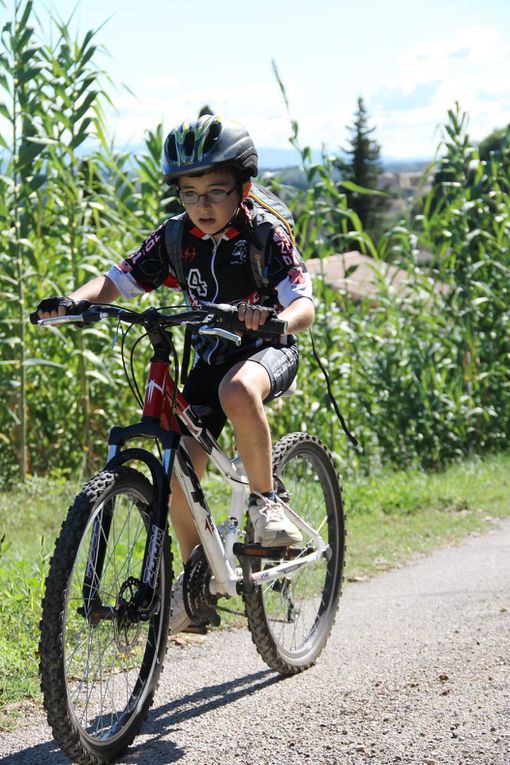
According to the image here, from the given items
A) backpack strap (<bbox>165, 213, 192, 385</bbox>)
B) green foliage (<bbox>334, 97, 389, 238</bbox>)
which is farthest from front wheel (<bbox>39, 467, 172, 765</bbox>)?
green foliage (<bbox>334, 97, 389, 238</bbox>)

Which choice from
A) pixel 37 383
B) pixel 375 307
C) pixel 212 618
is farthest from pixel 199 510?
pixel 375 307

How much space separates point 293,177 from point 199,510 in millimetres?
5442

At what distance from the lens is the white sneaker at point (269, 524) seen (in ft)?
14.5

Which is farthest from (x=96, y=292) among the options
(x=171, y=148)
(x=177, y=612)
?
(x=177, y=612)

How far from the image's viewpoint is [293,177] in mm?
9297

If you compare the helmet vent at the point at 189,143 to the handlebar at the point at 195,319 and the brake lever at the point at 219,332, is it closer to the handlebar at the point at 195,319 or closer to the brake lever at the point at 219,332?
the handlebar at the point at 195,319

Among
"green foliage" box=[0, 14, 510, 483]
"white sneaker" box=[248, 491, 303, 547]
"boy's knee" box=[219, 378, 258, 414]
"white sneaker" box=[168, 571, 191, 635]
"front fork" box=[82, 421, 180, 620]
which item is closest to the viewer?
"front fork" box=[82, 421, 180, 620]

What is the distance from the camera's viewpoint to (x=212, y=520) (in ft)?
14.4

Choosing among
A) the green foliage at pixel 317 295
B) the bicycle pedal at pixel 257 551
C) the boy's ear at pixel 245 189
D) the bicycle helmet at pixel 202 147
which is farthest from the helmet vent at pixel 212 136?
the green foliage at pixel 317 295

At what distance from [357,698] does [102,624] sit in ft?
3.64

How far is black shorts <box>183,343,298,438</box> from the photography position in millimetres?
4543

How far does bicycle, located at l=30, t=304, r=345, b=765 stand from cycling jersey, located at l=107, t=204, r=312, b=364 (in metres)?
0.46

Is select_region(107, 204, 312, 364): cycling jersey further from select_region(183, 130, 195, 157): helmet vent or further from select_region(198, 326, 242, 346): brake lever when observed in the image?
select_region(198, 326, 242, 346): brake lever

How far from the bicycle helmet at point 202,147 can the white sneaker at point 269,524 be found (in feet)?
4.13
